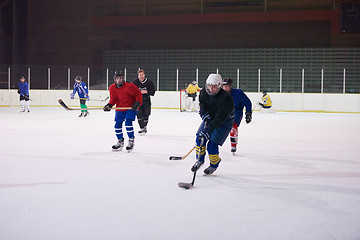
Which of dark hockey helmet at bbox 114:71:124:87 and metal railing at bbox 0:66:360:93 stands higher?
metal railing at bbox 0:66:360:93

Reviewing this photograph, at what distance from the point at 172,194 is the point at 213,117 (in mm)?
1280

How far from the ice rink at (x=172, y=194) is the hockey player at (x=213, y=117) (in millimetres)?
291

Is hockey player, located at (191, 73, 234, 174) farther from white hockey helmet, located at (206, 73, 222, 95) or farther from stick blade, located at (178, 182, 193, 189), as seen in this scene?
stick blade, located at (178, 182, 193, 189)

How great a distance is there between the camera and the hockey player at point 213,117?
520 cm

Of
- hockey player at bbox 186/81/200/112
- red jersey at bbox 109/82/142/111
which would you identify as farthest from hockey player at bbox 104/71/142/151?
hockey player at bbox 186/81/200/112

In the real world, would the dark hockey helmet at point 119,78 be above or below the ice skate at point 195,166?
above

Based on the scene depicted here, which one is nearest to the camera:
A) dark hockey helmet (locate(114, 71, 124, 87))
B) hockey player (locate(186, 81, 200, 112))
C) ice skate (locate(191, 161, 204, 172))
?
ice skate (locate(191, 161, 204, 172))

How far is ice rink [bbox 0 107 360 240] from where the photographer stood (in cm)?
328

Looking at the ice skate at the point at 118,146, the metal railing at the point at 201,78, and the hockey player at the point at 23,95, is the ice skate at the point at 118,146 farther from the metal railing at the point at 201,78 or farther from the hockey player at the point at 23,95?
the metal railing at the point at 201,78

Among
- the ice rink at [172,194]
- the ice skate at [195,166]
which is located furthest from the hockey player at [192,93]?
the ice skate at [195,166]

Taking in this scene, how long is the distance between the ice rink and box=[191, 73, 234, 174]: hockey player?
0.29 m
